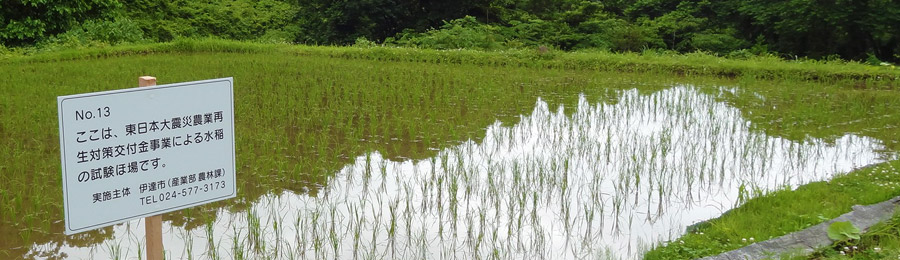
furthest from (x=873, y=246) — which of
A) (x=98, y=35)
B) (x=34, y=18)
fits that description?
(x=34, y=18)

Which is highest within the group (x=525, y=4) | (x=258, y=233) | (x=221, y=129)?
(x=525, y=4)

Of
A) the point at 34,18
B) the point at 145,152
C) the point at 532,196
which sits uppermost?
the point at 34,18

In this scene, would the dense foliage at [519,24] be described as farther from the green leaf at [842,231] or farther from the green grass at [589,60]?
the green leaf at [842,231]

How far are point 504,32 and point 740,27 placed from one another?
14.5 ft

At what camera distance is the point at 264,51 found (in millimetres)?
12070

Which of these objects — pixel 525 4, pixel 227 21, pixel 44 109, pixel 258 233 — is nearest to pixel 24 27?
pixel 227 21

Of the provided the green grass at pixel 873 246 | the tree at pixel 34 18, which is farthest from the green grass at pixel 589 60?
the green grass at pixel 873 246

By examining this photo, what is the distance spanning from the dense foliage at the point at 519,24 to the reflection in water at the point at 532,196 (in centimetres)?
606

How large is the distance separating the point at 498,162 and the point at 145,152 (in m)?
3.09

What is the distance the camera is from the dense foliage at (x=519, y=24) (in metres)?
12.0

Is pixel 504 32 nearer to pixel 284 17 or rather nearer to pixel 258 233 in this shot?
pixel 284 17

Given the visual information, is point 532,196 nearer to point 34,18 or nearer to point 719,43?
point 719,43

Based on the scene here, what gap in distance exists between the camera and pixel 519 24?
14555 millimetres

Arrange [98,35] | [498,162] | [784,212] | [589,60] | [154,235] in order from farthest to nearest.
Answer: [98,35], [589,60], [498,162], [784,212], [154,235]
